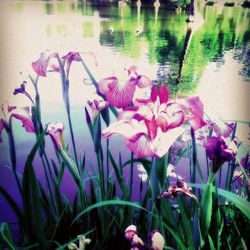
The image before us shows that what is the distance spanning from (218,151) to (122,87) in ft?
1.21

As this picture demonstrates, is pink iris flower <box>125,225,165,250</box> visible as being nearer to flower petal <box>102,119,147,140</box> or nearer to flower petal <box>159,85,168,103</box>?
flower petal <box>102,119,147,140</box>

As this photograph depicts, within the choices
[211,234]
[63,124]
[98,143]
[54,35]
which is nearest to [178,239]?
[211,234]

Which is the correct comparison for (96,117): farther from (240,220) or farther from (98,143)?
(240,220)

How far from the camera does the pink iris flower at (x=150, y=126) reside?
1099 millimetres

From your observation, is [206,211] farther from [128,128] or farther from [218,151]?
[128,128]

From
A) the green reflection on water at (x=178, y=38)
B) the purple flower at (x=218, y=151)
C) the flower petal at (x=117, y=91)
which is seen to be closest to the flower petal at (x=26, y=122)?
the flower petal at (x=117, y=91)

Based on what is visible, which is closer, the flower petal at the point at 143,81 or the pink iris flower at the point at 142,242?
the pink iris flower at the point at 142,242

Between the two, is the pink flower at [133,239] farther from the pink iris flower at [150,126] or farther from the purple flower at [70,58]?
the purple flower at [70,58]

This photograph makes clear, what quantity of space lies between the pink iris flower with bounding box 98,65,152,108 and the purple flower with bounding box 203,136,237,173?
28cm

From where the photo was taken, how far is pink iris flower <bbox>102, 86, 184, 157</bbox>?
1.10 m

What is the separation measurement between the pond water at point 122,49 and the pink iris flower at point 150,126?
67 millimetres

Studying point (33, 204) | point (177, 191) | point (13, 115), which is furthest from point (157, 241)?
point (13, 115)

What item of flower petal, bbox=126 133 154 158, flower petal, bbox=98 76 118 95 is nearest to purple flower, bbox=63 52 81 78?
flower petal, bbox=98 76 118 95

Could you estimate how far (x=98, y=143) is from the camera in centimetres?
121
